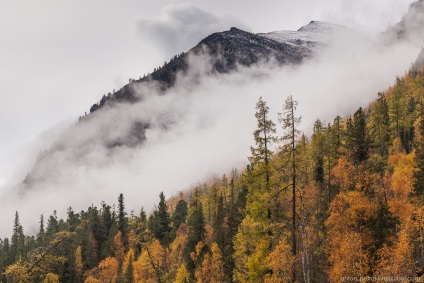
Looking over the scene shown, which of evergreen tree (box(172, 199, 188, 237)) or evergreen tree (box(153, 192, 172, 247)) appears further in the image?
evergreen tree (box(172, 199, 188, 237))

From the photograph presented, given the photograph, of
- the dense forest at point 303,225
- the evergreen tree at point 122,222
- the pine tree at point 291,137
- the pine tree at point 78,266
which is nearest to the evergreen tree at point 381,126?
the dense forest at point 303,225

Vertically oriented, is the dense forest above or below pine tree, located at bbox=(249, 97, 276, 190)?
below

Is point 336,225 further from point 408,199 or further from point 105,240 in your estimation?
point 105,240

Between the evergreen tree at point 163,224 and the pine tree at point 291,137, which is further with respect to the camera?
the evergreen tree at point 163,224

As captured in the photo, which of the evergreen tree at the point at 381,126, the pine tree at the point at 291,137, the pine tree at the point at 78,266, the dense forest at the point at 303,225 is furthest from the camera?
the pine tree at the point at 78,266

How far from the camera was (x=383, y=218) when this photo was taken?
31375mm

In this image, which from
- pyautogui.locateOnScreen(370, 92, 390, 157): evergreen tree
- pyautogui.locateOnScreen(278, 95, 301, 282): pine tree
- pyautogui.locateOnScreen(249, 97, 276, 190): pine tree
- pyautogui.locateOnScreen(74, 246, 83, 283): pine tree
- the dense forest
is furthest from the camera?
pyautogui.locateOnScreen(74, 246, 83, 283): pine tree

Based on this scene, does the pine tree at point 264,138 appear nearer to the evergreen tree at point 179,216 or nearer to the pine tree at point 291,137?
the pine tree at point 291,137

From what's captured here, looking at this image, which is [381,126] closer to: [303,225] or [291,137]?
[291,137]

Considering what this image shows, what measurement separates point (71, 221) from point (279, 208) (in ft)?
411

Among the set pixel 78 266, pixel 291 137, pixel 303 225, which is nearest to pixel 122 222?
pixel 78 266

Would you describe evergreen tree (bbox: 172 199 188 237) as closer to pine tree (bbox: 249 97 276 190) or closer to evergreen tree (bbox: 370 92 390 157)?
evergreen tree (bbox: 370 92 390 157)

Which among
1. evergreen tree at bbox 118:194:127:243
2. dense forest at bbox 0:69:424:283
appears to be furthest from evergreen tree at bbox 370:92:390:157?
evergreen tree at bbox 118:194:127:243

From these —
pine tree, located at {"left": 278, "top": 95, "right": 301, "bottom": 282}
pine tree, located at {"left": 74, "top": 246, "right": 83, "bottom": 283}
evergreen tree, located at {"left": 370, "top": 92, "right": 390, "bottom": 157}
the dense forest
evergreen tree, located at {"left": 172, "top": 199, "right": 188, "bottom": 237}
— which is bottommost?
pine tree, located at {"left": 74, "top": 246, "right": 83, "bottom": 283}
